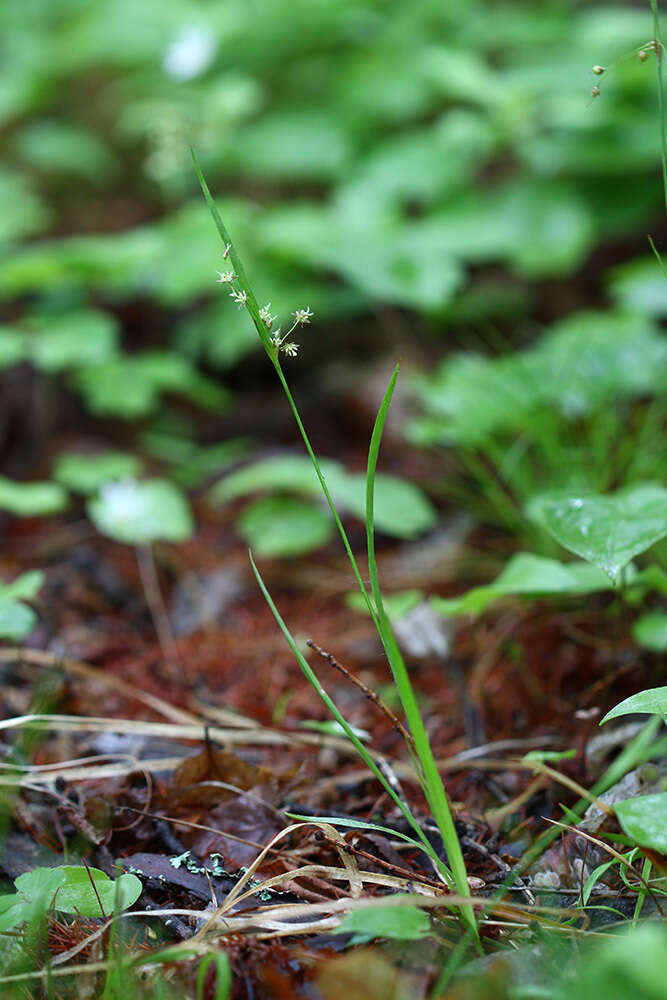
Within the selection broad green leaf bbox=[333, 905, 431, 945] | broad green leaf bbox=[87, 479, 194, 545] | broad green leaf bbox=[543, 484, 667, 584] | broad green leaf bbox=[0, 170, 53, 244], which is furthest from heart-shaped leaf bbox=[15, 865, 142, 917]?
broad green leaf bbox=[0, 170, 53, 244]

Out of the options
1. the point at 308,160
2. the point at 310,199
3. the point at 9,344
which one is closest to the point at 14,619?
the point at 9,344

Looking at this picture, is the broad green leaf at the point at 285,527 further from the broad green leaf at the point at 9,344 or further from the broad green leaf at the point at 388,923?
the broad green leaf at the point at 388,923

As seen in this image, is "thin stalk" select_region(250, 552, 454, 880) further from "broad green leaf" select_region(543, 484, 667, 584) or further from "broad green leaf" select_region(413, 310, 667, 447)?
"broad green leaf" select_region(413, 310, 667, 447)

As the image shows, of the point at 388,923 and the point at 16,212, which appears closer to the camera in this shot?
the point at 388,923

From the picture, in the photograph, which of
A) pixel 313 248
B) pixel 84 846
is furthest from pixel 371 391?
pixel 84 846

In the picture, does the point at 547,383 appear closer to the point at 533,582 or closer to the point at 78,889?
the point at 533,582
